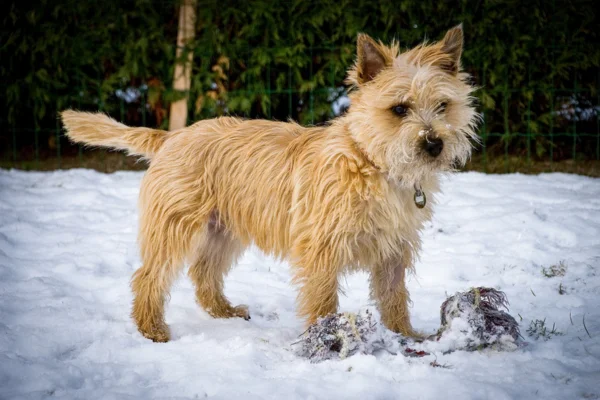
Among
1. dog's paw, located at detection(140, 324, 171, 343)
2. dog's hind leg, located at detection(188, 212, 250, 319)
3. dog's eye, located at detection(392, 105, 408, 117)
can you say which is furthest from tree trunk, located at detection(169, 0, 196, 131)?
dog's eye, located at detection(392, 105, 408, 117)

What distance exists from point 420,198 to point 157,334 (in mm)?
1554

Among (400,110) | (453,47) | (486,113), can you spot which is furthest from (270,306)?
(486,113)

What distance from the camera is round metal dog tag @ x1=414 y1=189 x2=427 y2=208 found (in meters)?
3.19

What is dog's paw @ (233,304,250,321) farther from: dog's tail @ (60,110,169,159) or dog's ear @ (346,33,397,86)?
dog's ear @ (346,33,397,86)

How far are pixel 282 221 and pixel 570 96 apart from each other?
515 centimetres

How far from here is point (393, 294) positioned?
3.44m

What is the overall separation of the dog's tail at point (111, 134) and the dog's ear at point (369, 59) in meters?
1.27

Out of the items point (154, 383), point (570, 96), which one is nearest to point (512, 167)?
point (570, 96)

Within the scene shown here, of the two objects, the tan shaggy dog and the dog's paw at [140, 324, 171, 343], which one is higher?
the tan shaggy dog

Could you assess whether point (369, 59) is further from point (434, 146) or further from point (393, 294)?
point (393, 294)

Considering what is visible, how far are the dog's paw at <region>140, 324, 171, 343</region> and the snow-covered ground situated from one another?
3.7 inches

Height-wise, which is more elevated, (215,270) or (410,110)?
(410,110)

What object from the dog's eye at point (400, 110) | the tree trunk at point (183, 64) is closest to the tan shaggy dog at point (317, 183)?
the dog's eye at point (400, 110)

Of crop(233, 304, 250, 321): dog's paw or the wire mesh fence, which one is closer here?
crop(233, 304, 250, 321): dog's paw
